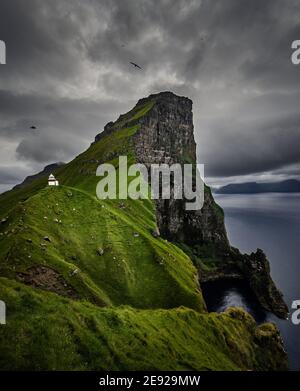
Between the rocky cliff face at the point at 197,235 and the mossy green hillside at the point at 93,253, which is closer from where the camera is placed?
the mossy green hillside at the point at 93,253

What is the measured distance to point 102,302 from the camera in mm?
46250

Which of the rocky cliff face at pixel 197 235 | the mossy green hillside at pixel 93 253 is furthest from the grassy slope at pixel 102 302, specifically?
the rocky cliff face at pixel 197 235

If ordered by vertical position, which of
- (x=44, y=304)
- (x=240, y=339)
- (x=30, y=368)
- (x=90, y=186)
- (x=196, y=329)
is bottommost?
(x=240, y=339)

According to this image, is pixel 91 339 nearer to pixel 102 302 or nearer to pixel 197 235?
pixel 102 302

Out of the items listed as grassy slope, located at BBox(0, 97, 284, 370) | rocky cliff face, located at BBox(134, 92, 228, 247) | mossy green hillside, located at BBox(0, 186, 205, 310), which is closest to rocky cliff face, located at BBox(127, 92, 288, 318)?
rocky cliff face, located at BBox(134, 92, 228, 247)

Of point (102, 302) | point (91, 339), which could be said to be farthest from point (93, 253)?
point (91, 339)

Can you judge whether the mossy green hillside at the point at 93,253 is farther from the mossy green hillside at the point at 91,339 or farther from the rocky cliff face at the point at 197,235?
the rocky cliff face at the point at 197,235

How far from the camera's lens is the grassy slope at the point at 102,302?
1977cm

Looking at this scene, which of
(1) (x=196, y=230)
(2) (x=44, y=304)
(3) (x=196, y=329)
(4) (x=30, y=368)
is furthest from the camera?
(1) (x=196, y=230)
